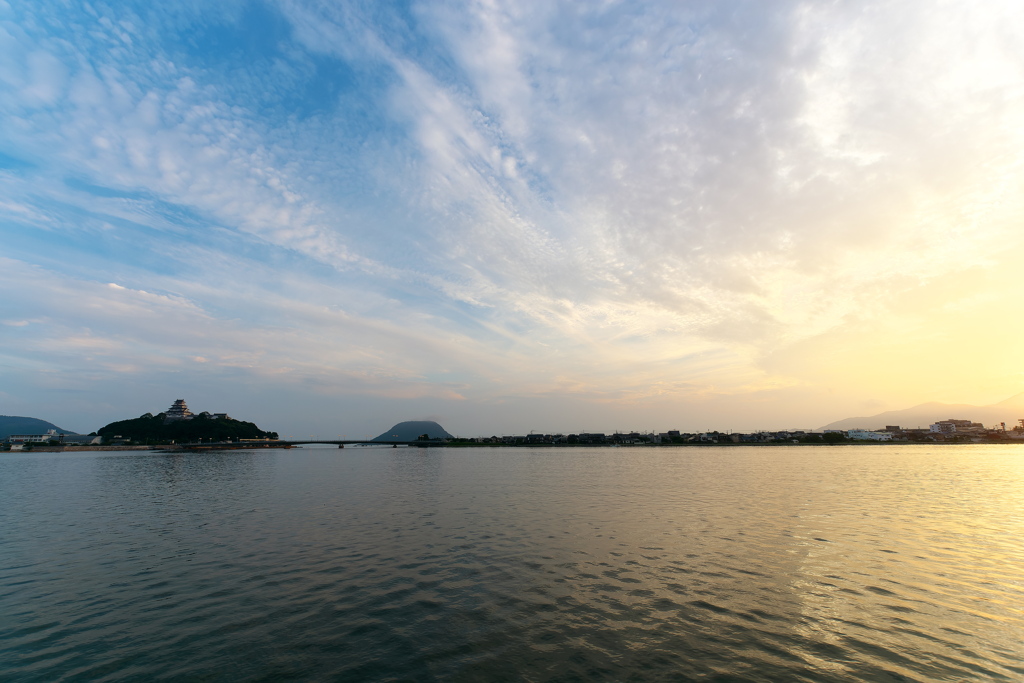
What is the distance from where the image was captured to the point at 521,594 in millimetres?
19938

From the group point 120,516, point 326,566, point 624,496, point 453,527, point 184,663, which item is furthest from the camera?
point 624,496

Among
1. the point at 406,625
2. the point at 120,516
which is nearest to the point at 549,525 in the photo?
the point at 406,625

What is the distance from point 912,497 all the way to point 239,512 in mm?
73414

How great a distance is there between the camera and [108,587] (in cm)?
2156

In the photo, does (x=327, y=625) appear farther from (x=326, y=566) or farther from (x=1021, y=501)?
(x=1021, y=501)

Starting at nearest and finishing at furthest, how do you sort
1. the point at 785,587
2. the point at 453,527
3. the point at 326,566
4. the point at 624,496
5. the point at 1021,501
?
the point at 785,587
the point at 326,566
the point at 453,527
the point at 1021,501
the point at 624,496

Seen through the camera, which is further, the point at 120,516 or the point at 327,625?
the point at 120,516

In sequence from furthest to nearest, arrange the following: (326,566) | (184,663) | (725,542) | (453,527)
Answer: (453,527), (725,542), (326,566), (184,663)

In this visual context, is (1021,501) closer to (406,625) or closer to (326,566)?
(406,625)

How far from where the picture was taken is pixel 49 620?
57.9 feet

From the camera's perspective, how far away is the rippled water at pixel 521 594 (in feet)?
45.3

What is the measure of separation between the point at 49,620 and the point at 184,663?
923 cm

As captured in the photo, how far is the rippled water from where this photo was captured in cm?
1380

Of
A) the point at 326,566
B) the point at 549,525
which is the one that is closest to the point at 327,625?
→ the point at 326,566
